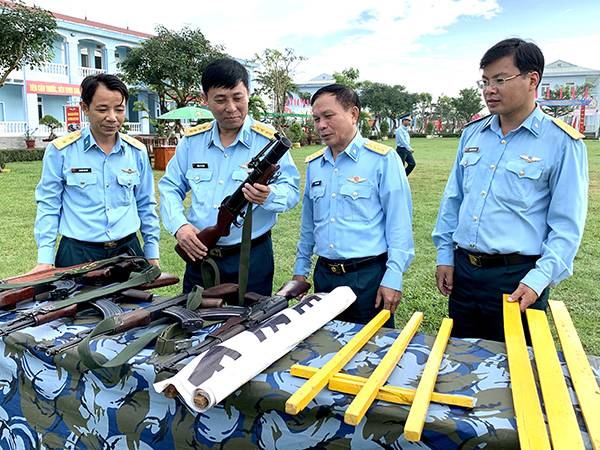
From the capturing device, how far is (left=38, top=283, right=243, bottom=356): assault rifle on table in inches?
63.3

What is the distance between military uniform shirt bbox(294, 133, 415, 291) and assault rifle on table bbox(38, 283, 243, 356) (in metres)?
0.76

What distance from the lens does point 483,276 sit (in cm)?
217

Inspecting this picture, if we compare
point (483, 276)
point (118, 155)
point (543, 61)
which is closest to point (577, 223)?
point (483, 276)

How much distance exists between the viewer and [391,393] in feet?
3.96

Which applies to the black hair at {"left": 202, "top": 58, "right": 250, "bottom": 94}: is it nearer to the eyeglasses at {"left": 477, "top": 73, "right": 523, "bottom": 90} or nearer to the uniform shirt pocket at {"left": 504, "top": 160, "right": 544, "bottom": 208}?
the eyeglasses at {"left": 477, "top": 73, "right": 523, "bottom": 90}

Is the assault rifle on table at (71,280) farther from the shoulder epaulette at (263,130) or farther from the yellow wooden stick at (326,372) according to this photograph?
the yellow wooden stick at (326,372)

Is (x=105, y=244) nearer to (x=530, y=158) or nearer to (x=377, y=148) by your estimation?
(x=377, y=148)

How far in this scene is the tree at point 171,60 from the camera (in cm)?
1672

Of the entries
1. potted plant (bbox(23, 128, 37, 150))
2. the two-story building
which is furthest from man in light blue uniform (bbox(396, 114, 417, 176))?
the two-story building

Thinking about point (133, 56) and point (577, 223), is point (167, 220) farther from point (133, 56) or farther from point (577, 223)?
point (133, 56)

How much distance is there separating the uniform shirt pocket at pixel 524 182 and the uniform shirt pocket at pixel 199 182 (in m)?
1.50

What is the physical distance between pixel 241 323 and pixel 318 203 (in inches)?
42.0

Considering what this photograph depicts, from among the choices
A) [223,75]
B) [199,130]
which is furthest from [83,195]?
[223,75]

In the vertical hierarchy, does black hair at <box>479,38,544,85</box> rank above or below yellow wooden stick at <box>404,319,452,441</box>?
above
